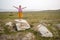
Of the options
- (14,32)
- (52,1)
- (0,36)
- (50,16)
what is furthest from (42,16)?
(0,36)

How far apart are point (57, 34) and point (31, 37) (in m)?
0.39

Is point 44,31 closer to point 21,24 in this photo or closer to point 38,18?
point 38,18

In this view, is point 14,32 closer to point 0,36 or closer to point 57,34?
point 0,36

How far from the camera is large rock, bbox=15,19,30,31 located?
1.85 meters

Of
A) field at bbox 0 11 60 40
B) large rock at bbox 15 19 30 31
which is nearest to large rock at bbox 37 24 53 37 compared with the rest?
field at bbox 0 11 60 40

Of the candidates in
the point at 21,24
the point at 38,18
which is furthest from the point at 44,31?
the point at 21,24

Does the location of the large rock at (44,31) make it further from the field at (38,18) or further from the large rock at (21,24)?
the large rock at (21,24)

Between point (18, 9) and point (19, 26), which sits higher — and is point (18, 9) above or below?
above

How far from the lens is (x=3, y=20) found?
6.18 feet

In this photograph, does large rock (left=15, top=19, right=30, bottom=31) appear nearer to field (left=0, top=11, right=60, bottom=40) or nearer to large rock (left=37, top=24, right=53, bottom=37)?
field (left=0, top=11, right=60, bottom=40)

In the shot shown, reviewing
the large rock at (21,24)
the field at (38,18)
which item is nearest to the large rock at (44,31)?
the field at (38,18)

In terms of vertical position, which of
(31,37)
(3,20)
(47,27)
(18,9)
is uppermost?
(18,9)

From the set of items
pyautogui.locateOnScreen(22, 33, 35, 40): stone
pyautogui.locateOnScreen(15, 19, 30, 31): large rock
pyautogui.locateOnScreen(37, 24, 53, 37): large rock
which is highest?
pyautogui.locateOnScreen(15, 19, 30, 31): large rock

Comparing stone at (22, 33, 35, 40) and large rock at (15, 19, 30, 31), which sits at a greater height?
large rock at (15, 19, 30, 31)
